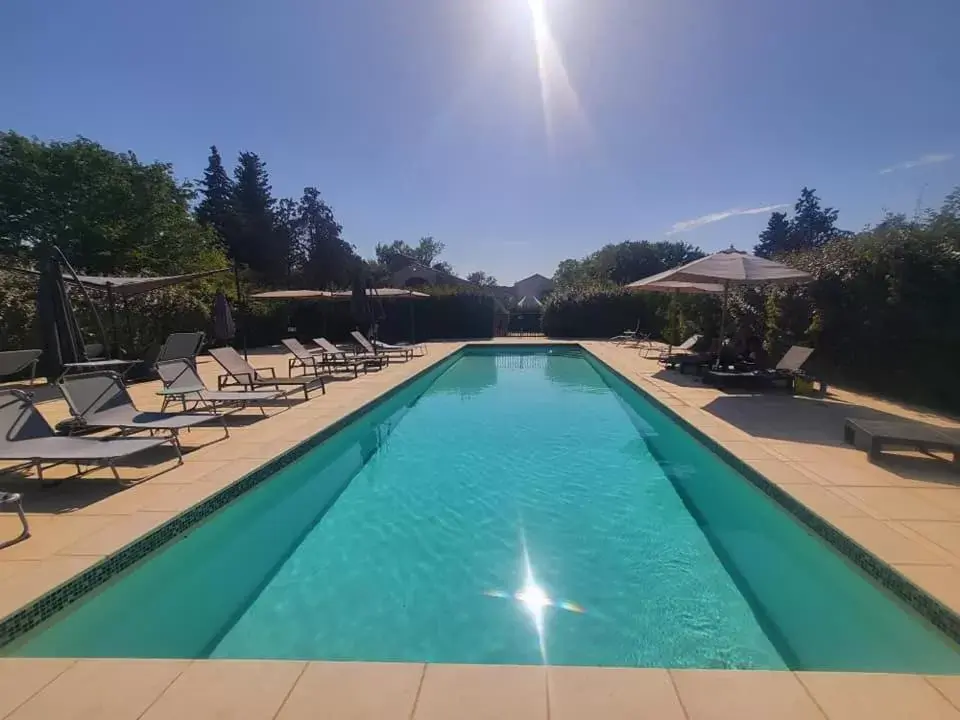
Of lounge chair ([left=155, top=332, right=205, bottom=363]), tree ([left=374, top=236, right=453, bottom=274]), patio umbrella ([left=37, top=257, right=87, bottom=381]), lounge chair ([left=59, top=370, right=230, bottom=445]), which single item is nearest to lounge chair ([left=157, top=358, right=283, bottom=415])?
lounge chair ([left=59, top=370, right=230, bottom=445])

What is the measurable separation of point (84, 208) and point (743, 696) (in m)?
29.8

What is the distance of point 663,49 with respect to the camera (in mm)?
8727

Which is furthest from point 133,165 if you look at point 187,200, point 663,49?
point 663,49

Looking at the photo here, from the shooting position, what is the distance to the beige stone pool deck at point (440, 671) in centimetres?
183

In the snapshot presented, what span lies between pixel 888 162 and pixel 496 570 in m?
14.4

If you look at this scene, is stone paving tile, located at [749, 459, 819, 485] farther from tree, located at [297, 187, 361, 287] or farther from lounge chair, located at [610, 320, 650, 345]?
tree, located at [297, 187, 361, 287]

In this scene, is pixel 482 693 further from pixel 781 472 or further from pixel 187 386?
pixel 187 386

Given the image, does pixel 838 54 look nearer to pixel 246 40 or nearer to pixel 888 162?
pixel 888 162

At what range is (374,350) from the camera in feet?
42.8

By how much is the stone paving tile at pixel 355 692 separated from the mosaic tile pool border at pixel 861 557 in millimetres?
2507

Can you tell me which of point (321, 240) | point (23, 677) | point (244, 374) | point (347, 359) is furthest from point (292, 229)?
point (23, 677)

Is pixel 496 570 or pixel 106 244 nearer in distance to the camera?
pixel 496 570

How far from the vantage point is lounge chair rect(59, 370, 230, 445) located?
4758 mm

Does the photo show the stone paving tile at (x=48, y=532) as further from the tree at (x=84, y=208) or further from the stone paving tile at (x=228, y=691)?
the tree at (x=84, y=208)
